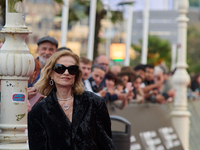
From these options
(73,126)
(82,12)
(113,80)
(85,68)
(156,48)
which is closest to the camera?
(73,126)

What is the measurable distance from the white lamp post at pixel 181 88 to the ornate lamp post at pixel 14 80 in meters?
8.57

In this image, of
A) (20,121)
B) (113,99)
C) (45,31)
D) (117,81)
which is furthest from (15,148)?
(45,31)

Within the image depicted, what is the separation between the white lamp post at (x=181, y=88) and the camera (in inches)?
566

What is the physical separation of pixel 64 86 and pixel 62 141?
49 centimetres

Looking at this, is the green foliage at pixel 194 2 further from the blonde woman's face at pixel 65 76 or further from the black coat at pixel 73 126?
the black coat at pixel 73 126

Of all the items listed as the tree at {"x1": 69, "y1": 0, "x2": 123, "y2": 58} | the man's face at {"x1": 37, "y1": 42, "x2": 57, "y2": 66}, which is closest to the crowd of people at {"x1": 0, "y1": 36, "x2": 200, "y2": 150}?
the man's face at {"x1": 37, "y1": 42, "x2": 57, "y2": 66}

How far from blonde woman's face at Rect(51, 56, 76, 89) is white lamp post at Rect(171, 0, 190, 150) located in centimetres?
922

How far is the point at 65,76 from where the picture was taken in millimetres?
4996

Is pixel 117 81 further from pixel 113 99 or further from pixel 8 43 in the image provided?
pixel 8 43

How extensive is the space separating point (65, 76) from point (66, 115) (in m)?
0.34

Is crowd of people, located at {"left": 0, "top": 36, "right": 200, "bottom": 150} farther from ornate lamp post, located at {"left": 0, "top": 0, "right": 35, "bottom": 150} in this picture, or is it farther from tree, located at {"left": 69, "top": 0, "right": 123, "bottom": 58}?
tree, located at {"left": 69, "top": 0, "right": 123, "bottom": 58}

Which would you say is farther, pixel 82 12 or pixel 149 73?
pixel 82 12

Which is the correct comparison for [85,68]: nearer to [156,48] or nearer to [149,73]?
[149,73]

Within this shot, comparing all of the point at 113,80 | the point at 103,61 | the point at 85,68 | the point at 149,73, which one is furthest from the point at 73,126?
the point at 149,73
